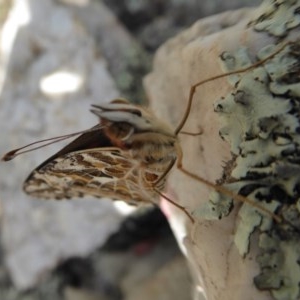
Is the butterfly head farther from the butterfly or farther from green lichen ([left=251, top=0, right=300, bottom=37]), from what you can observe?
green lichen ([left=251, top=0, right=300, bottom=37])

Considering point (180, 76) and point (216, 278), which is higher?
point (180, 76)

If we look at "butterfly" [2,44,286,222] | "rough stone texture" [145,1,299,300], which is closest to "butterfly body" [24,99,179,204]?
"butterfly" [2,44,286,222]

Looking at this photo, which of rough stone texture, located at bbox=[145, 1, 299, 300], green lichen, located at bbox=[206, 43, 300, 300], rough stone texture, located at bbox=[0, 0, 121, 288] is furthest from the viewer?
rough stone texture, located at bbox=[0, 0, 121, 288]

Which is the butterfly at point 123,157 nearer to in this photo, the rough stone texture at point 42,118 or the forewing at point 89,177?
the forewing at point 89,177

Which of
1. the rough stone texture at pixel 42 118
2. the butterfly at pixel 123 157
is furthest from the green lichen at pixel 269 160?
the rough stone texture at pixel 42 118

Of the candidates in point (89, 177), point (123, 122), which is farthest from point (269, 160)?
point (89, 177)

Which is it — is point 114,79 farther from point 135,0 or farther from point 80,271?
point 80,271

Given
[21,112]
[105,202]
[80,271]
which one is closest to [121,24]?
[21,112]
